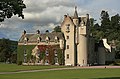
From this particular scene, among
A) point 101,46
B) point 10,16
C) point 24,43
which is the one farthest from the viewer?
point 101,46

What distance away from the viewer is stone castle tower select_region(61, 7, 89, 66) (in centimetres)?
8416

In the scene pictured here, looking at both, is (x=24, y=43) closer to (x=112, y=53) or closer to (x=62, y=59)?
(x=62, y=59)

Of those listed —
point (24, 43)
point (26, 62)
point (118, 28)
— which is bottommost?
point (26, 62)

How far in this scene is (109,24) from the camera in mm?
170125

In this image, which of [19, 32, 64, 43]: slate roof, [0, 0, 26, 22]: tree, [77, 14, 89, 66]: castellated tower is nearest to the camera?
[0, 0, 26, 22]: tree

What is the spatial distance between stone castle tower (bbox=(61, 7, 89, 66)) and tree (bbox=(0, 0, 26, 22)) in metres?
60.7

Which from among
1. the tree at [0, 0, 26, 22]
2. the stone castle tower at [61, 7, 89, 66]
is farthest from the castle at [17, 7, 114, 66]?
the tree at [0, 0, 26, 22]

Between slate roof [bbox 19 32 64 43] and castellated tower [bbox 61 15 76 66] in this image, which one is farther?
slate roof [bbox 19 32 64 43]

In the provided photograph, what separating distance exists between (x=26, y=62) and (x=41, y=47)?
6311 millimetres

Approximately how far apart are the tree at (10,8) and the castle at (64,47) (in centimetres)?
6026

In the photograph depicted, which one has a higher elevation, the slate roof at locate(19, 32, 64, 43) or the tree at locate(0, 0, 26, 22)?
the slate roof at locate(19, 32, 64, 43)

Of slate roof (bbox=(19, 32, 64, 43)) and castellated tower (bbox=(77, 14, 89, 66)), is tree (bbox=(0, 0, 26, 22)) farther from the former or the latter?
slate roof (bbox=(19, 32, 64, 43))

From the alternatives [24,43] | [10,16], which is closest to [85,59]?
[24,43]

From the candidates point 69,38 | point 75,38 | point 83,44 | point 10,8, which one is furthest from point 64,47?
point 10,8
